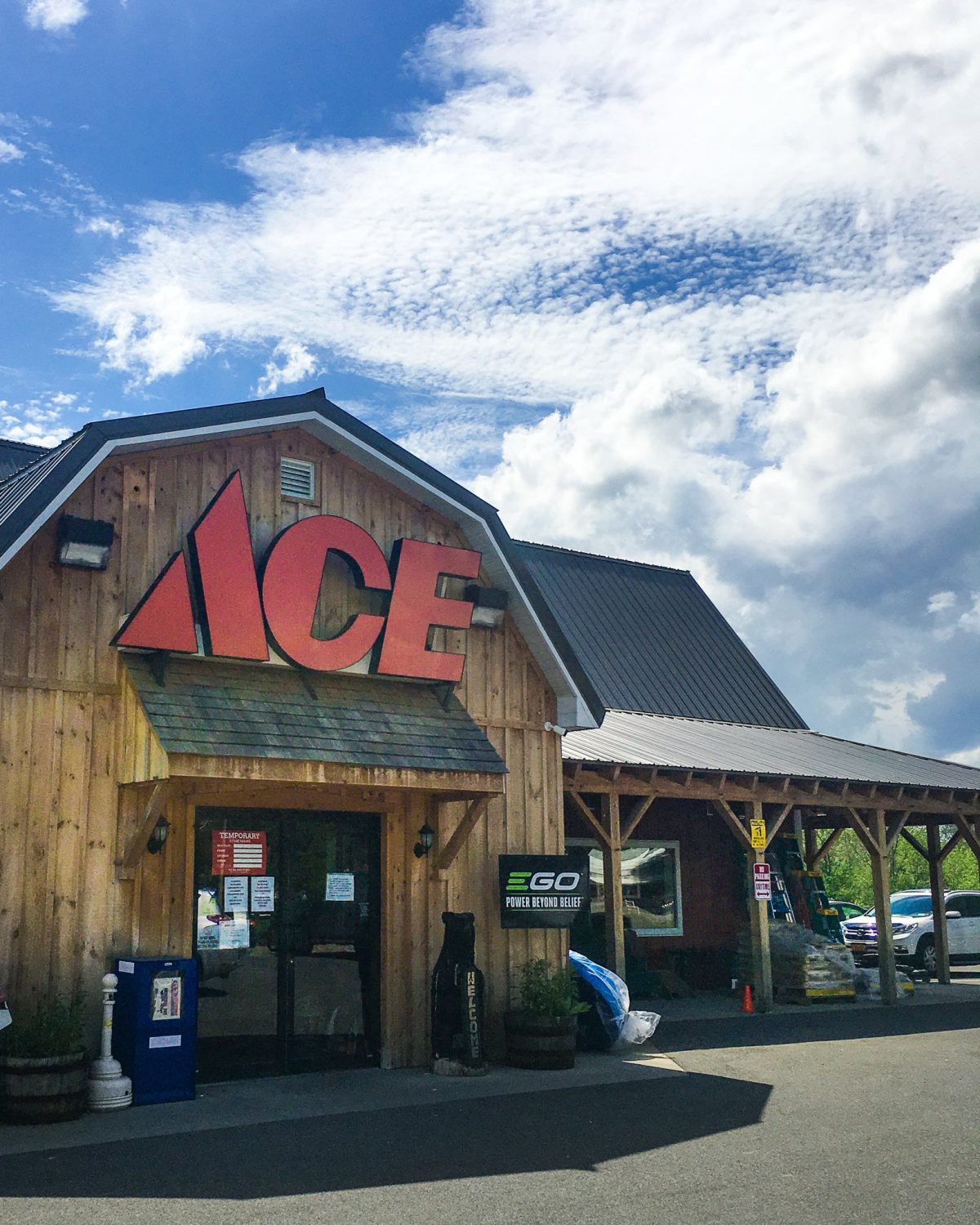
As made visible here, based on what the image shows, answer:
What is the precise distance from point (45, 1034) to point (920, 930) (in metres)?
18.8

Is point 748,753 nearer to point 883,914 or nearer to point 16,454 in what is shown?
point 883,914

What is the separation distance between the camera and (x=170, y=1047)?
1045 centimetres

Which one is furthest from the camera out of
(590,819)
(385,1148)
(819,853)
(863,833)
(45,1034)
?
(819,853)

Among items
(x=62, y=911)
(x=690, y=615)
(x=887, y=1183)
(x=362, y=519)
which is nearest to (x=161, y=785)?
(x=62, y=911)

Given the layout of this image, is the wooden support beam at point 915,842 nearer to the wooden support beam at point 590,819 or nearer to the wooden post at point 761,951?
the wooden post at point 761,951

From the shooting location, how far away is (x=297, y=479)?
12.6 metres

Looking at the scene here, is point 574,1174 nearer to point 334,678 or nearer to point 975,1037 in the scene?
point 334,678

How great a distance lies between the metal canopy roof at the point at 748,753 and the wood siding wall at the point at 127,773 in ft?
10.8

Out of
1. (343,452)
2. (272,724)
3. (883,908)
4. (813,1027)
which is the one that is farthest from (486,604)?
(883,908)

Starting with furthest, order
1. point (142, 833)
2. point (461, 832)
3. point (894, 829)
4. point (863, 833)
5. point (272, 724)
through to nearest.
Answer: point (894, 829) → point (863, 833) → point (461, 832) → point (272, 724) → point (142, 833)

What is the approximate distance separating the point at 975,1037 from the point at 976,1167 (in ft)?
24.0

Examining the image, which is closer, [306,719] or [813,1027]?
[306,719]

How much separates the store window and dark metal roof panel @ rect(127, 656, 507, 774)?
8625 millimetres

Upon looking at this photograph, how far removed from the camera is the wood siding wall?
10.5 metres
